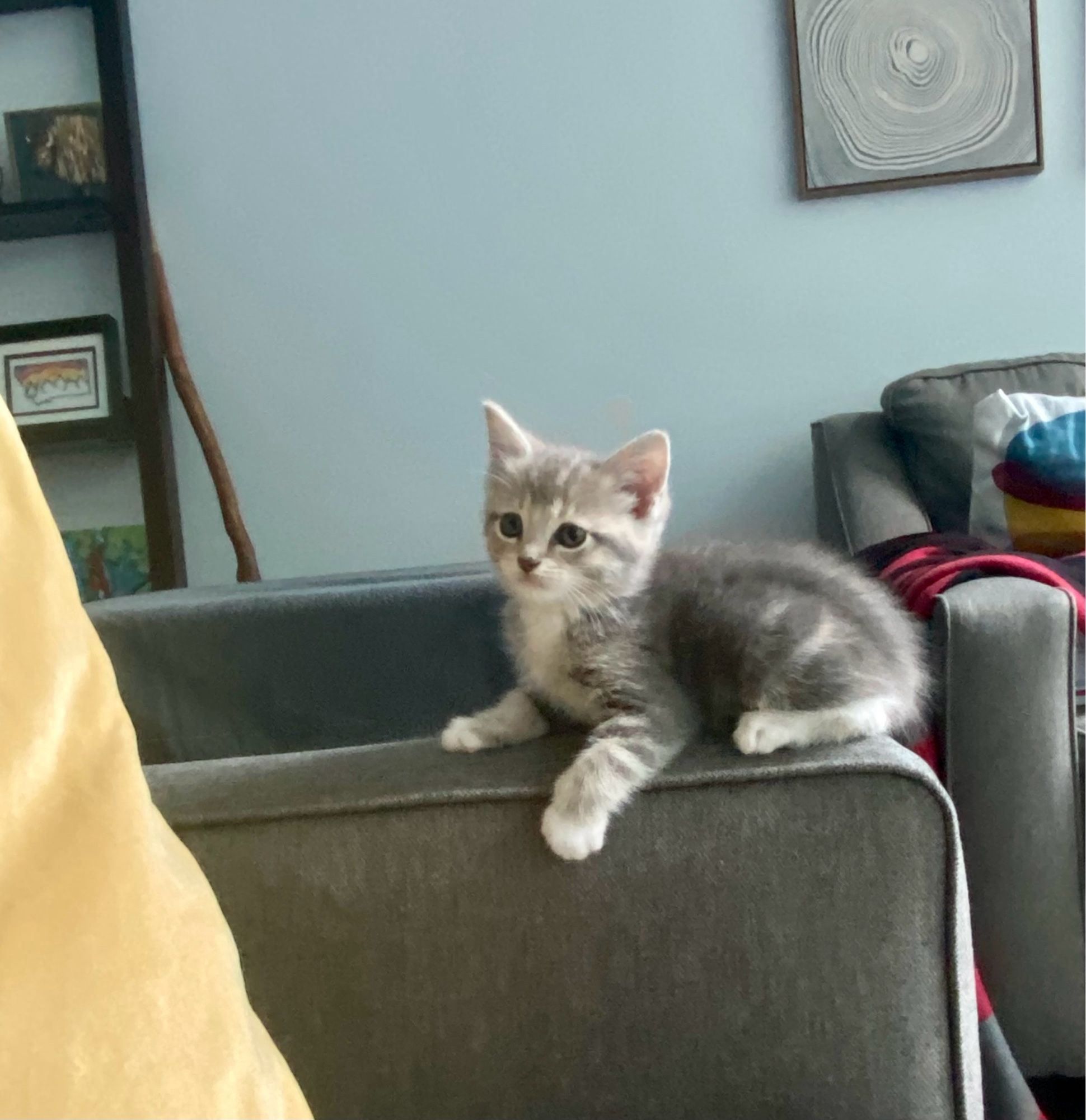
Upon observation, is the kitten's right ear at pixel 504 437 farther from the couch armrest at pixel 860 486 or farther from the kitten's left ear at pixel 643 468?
the couch armrest at pixel 860 486

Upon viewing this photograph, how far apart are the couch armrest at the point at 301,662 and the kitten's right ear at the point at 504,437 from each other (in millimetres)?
331

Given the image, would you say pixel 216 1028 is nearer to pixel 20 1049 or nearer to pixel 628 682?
pixel 20 1049

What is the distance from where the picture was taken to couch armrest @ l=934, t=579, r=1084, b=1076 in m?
1.11

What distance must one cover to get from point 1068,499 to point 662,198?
41.3 inches

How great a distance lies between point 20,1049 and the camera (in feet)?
1.49

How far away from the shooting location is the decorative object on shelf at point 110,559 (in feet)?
7.13

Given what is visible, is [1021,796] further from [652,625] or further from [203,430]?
[203,430]

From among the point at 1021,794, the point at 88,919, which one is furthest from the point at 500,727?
the point at 1021,794

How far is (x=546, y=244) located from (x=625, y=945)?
172 centimetres

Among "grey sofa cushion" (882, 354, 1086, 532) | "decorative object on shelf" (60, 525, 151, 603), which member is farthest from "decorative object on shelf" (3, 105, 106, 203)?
"grey sofa cushion" (882, 354, 1086, 532)

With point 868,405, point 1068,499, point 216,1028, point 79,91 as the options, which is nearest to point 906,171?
point 868,405

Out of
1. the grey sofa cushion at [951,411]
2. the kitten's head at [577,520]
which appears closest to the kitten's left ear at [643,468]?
the kitten's head at [577,520]

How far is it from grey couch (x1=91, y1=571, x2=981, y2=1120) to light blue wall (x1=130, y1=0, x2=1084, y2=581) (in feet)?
4.78

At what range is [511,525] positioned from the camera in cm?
113
